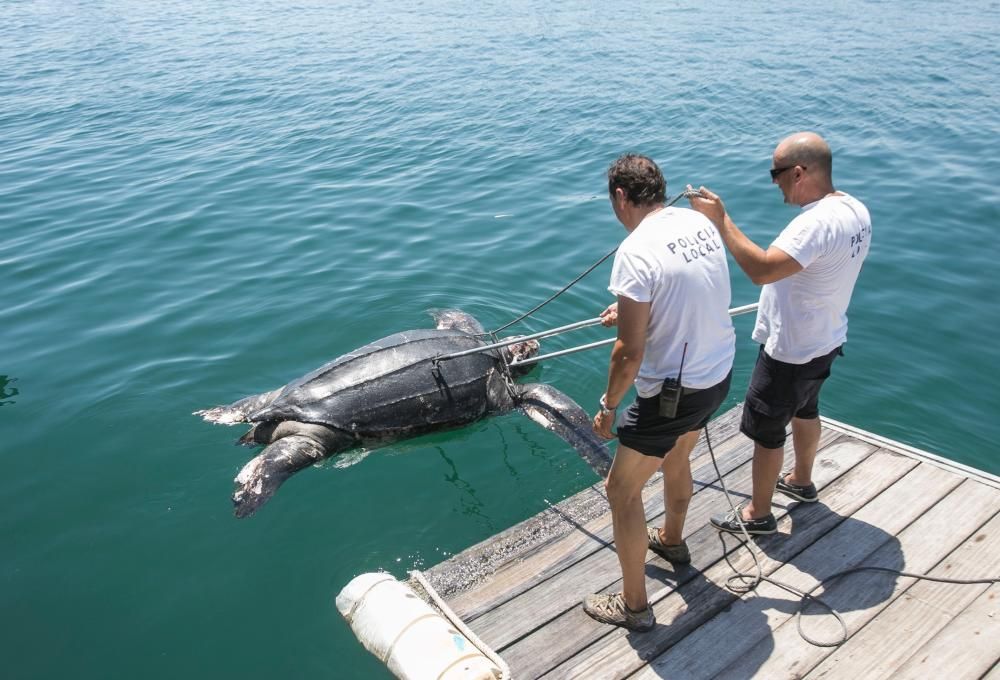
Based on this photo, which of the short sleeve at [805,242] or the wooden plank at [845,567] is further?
the wooden plank at [845,567]

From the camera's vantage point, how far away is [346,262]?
34.9 feet

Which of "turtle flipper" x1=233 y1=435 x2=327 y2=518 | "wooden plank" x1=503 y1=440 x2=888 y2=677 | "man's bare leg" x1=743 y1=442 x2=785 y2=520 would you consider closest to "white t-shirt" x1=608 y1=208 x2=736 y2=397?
"man's bare leg" x1=743 y1=442 x2=785 y2=520

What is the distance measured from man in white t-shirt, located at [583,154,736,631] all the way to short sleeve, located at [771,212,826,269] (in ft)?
1.66

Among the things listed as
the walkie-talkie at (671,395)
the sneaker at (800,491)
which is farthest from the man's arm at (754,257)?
the sneaker at (800,491)

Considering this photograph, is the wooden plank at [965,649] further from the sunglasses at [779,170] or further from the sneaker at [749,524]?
the sunglasses at [779,170]

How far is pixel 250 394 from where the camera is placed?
309 inches

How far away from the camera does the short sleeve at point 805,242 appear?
12.5ft

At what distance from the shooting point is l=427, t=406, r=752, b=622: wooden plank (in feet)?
15.2

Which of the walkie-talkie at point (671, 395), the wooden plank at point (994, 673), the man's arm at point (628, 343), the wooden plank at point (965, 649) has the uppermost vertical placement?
the man's arm at point (628, 343)

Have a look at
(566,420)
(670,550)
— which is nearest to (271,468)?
(566,420)

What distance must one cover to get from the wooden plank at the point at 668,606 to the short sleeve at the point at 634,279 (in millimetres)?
2115

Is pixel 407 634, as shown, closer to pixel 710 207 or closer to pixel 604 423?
pixel 604 423

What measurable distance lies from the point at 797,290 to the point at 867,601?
1.94 m

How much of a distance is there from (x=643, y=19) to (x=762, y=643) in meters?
27.1
